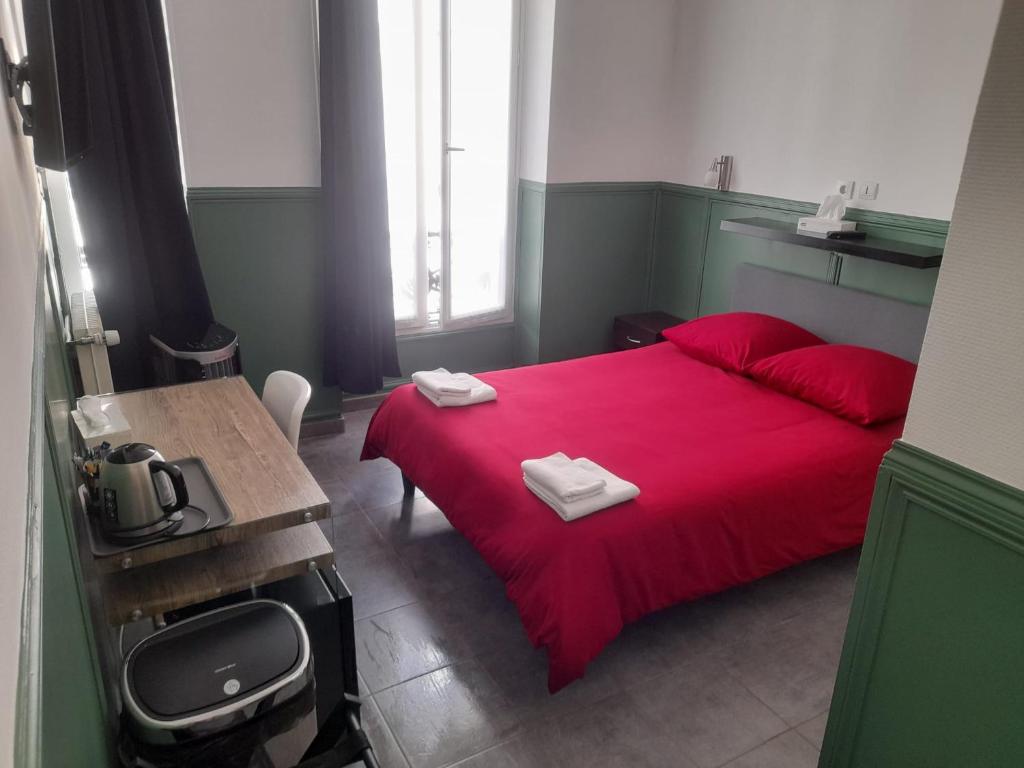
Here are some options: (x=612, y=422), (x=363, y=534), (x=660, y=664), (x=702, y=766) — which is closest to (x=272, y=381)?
(x=363, y=534)

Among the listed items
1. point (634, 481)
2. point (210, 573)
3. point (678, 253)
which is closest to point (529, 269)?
point (678, 253)

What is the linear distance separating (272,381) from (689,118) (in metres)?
2.97

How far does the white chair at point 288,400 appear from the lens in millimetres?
2343

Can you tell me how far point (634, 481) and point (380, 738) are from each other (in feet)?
3.57

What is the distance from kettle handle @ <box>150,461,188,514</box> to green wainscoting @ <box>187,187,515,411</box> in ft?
7.00

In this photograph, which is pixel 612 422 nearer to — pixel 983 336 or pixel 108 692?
pixel 983 336

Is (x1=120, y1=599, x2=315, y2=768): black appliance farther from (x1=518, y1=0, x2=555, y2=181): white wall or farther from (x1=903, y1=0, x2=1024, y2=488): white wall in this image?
(x1=518, y1=0, x2=555, y2=181): white wall

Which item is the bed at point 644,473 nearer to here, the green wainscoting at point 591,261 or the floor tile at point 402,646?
the floor tile at point 402,646

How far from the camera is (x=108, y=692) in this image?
4.46 ft

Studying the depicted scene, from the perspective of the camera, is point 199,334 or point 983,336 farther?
point 199,334

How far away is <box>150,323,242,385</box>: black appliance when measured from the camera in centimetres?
321

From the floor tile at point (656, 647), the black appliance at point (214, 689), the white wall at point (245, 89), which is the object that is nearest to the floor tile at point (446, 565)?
the floor tile at point (656, 647)

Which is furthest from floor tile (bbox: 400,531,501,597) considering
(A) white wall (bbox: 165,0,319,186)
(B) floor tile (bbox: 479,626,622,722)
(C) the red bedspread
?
(A) white wall (bbox: 165,0,319,186)

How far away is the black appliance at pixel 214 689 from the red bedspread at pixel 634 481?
2.74ft
